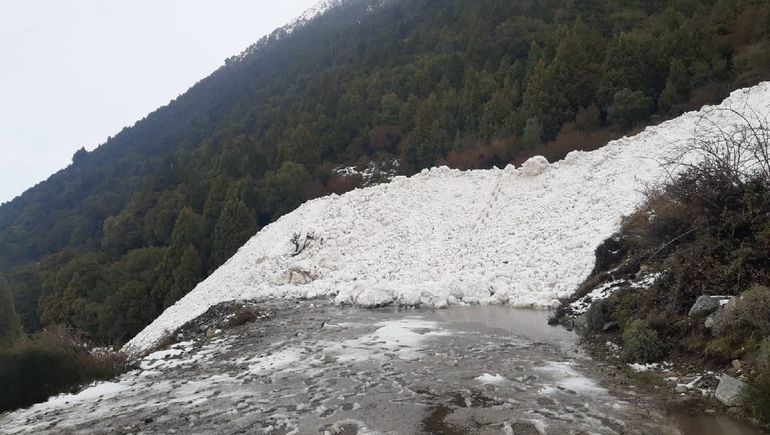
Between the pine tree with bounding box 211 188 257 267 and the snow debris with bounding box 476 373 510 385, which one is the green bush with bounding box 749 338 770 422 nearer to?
the snow debris with bounding box 476 373 510 385

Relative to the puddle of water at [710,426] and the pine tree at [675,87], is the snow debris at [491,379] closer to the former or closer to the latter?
the puddle of water at [710,426]


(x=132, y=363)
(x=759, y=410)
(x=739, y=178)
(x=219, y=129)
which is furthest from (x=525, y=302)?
(x=219, y=129)

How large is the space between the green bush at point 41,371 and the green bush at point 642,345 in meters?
10.0

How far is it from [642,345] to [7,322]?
1186cm

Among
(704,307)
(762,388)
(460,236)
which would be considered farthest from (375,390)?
(460,236)

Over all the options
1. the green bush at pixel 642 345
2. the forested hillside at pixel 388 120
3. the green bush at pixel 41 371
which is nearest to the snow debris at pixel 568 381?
the green bush at pixel 642 345

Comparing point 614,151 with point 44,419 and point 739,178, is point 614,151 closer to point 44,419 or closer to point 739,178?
point 739,178

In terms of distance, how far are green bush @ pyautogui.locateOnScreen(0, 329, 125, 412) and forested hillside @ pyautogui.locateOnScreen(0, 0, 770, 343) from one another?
1136 inches

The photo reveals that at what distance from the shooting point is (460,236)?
2412cm

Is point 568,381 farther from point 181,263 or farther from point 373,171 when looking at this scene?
point 373,171

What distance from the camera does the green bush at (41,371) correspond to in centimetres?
876

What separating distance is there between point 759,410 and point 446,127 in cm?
4417

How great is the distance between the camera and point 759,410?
18.3 feet

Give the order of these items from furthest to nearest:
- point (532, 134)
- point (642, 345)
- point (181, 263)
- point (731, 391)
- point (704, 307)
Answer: point (181, 263) → point (532, 134) → point (642, 345) → point (704, 307) → point (731, 391)
